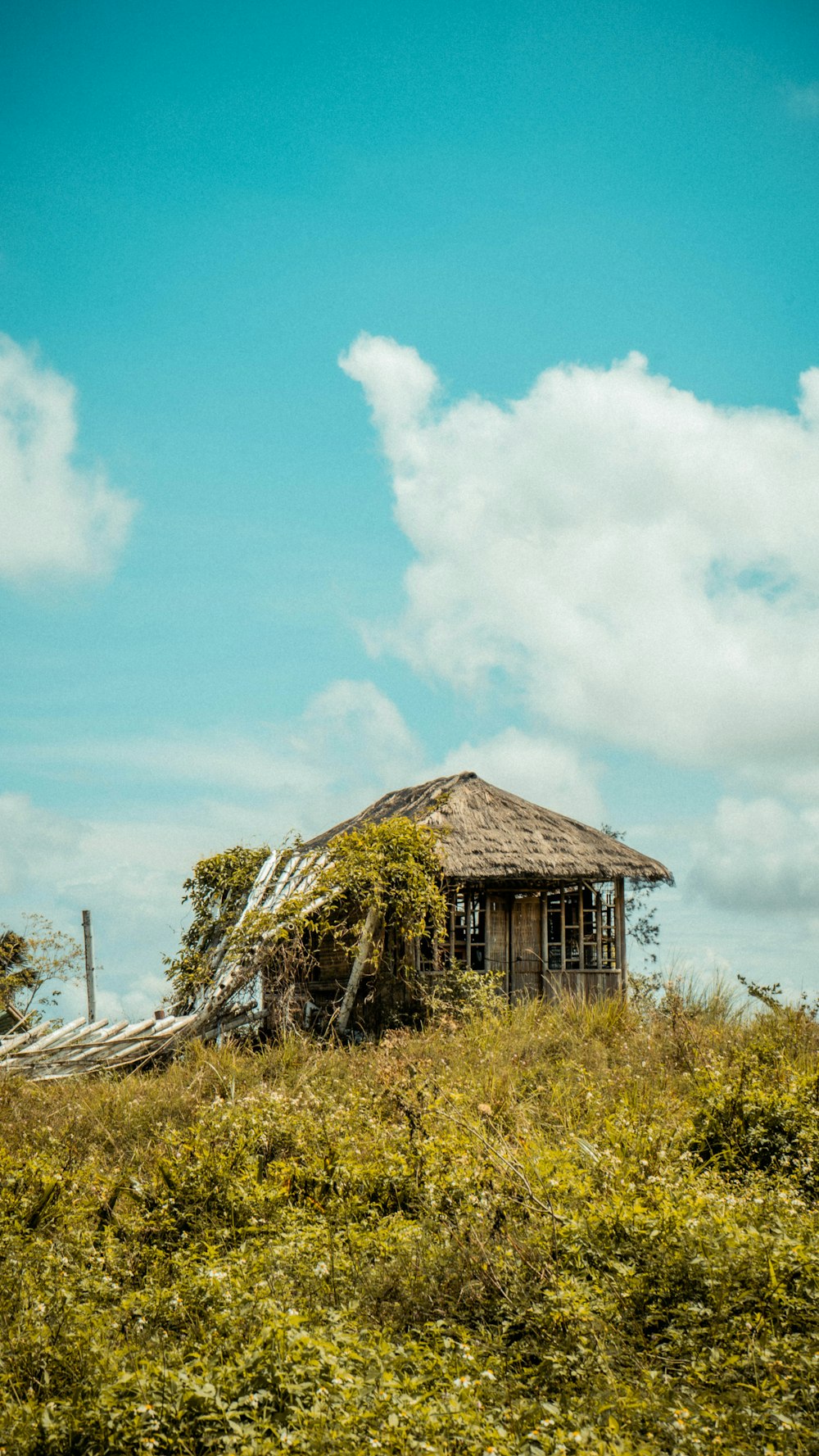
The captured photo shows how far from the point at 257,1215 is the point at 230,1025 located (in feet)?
18.2

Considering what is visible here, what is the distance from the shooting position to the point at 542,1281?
4.46 meters

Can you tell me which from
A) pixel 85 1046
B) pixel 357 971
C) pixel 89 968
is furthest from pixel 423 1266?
pixel 89 968

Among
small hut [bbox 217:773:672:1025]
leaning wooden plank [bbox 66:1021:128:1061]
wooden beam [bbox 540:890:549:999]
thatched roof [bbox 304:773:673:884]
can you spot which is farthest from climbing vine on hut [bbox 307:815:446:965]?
leaning wooden plank [bbox 66:1021:128:1061]

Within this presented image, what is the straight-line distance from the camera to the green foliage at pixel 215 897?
12.8m

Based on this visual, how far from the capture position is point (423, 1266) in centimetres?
473

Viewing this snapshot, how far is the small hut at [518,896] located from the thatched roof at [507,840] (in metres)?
0.02

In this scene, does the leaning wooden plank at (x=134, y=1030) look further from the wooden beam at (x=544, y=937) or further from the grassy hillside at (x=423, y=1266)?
the wooden beam at (x=544, y=937)

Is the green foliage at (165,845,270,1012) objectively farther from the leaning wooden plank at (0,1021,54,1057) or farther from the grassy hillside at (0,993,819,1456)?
the grassy hillside at (0,993,819,1456)

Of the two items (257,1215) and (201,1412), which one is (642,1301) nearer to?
(201,1412)

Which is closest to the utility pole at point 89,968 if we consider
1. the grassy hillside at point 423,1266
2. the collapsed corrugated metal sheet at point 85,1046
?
the collapsed corrugated metal sheet at point 85,1046

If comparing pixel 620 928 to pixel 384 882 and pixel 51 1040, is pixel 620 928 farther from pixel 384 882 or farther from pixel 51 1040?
pixel 51 1040

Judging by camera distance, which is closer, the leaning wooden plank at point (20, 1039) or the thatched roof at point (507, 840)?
the leaning wooden plank at point (20, 1039)

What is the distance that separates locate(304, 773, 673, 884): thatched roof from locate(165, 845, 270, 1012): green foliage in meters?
1.01

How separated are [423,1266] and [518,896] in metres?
9.77
